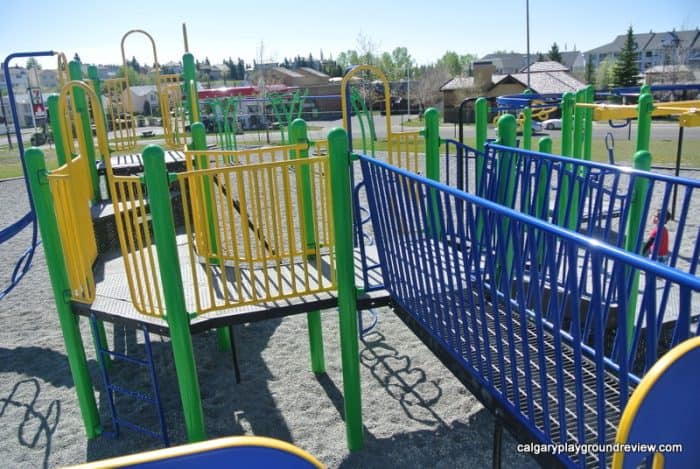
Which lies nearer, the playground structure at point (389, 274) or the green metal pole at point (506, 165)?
the playground structure at point (389, 274)

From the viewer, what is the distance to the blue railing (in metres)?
1.83

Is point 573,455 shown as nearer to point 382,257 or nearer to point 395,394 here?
point 382,257

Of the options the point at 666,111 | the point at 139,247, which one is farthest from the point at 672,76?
the point at 139,247

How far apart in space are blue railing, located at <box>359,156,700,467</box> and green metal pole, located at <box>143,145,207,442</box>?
1321 millimetres

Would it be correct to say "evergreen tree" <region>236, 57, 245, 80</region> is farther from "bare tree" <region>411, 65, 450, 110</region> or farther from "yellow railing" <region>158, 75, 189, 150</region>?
Answer: "yellow railing" <region>158, 75, 189, 150</region>

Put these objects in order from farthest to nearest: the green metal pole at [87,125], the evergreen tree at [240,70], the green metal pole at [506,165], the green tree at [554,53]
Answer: the evergreen tree at [240,70]
the green tree at [554,53]
the green metal pole at [87,125]
the green metal pole at [506,165]

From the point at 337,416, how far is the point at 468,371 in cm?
168

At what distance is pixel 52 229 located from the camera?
3.76 meters

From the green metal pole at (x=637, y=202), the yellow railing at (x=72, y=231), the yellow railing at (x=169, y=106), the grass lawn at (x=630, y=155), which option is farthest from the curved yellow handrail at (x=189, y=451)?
the grass lawn at (x=630, y=155)

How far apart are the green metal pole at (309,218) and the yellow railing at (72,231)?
1.60m

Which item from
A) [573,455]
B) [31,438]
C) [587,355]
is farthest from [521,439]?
[31,438]

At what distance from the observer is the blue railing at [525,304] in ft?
5.99

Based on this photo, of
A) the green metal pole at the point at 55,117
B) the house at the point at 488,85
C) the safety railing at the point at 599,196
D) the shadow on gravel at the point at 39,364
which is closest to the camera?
the safety railing at the point at 599,196

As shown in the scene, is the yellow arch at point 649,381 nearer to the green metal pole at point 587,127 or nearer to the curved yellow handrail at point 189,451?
the curved yellow handrail at point 189,451
